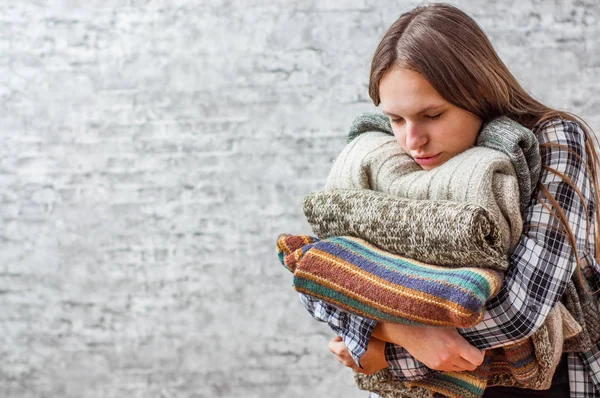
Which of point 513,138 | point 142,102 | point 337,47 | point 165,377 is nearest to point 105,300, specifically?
point 165,377

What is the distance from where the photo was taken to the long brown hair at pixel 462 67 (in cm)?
104

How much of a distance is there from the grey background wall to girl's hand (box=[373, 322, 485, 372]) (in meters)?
1.47

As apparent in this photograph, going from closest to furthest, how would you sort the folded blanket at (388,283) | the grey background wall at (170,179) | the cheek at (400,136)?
the folded blanket at (388,283), the cheek at (400,136), the grey background wall at (170,179)

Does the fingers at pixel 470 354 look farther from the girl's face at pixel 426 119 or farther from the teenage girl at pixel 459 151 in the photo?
the girl's face at pixel 426 119

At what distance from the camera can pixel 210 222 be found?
2516mm

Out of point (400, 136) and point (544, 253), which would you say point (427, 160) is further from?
point (544, 253)

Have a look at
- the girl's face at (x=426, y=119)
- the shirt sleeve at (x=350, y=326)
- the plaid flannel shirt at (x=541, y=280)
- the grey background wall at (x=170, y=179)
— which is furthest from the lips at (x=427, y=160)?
the grey background wall at (x=170, y=179)

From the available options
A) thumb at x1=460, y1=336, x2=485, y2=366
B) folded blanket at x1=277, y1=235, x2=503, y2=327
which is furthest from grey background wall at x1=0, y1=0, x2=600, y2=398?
thumb at x1=460, y1=336, x2=485, y2=366

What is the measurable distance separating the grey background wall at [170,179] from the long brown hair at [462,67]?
1.30m

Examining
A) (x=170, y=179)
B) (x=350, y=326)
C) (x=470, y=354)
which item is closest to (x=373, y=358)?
(x=350, y=326)

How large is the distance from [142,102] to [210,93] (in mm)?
252

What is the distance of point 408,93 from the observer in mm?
1062

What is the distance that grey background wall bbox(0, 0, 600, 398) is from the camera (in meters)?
2.43

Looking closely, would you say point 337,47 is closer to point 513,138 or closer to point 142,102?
point 142,102
